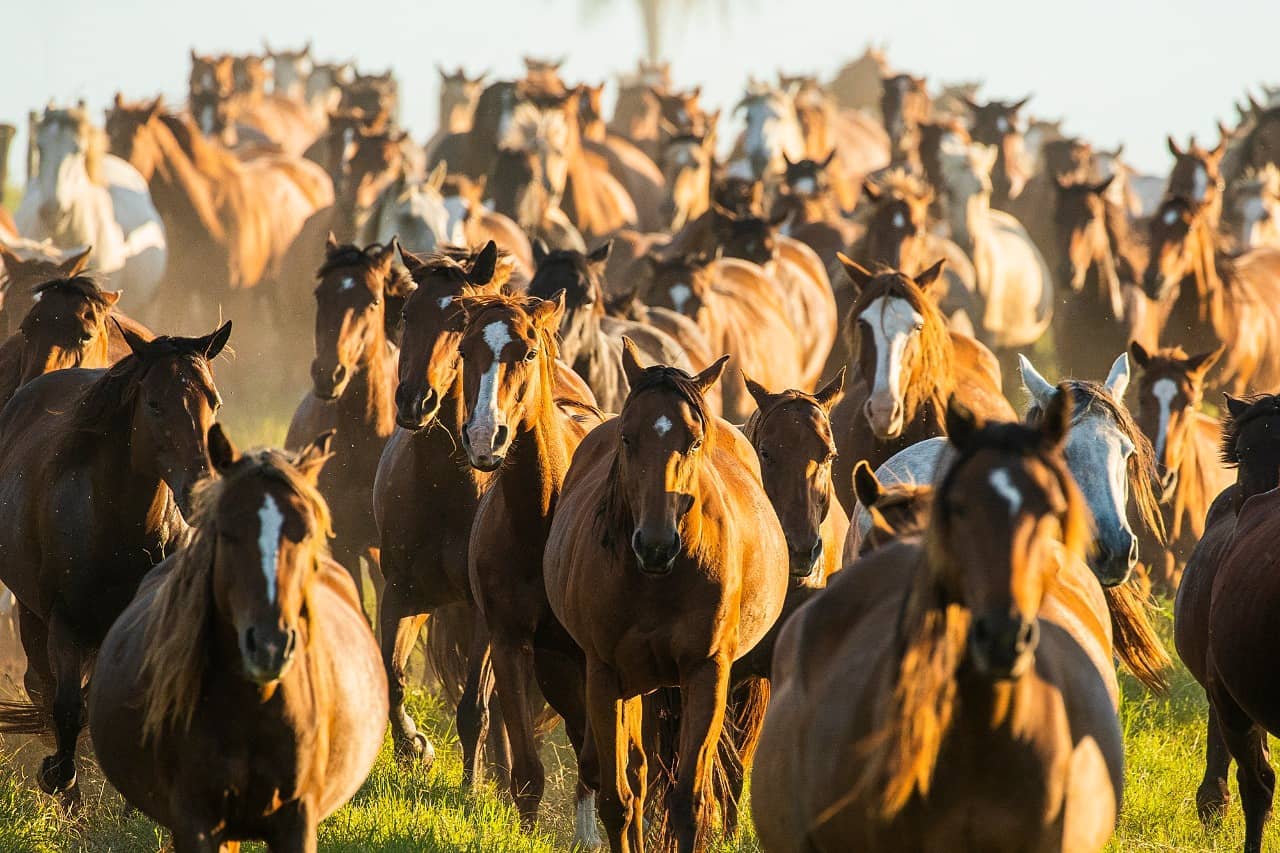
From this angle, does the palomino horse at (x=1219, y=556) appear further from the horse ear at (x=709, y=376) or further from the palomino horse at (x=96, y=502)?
the palomino horse at (x=96, y=502)

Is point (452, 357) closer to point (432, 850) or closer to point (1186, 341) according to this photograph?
point (432, 850)

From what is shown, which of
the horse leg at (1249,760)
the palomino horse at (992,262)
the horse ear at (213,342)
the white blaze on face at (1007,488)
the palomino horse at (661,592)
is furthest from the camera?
the palomino horse at (992,262)

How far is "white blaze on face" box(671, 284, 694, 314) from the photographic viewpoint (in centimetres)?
1407

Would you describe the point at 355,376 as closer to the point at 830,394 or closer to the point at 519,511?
the point at 519,511

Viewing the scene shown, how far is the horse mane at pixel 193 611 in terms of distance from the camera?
5062 mm

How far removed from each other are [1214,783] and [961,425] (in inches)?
164

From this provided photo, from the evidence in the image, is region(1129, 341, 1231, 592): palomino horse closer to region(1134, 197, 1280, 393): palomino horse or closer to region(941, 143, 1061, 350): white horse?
region(1134, 197, 1280, 393): palomino horse

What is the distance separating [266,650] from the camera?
4777 millimetres

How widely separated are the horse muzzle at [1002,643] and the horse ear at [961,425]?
473mm

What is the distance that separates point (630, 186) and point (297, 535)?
18.8 meters

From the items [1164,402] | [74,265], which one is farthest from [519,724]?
[1164,402]

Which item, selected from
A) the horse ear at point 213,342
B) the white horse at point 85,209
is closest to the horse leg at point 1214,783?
the horse ear at point 213,342

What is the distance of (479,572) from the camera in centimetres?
746

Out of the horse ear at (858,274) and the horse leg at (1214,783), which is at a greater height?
the horse ear at (858,274)
